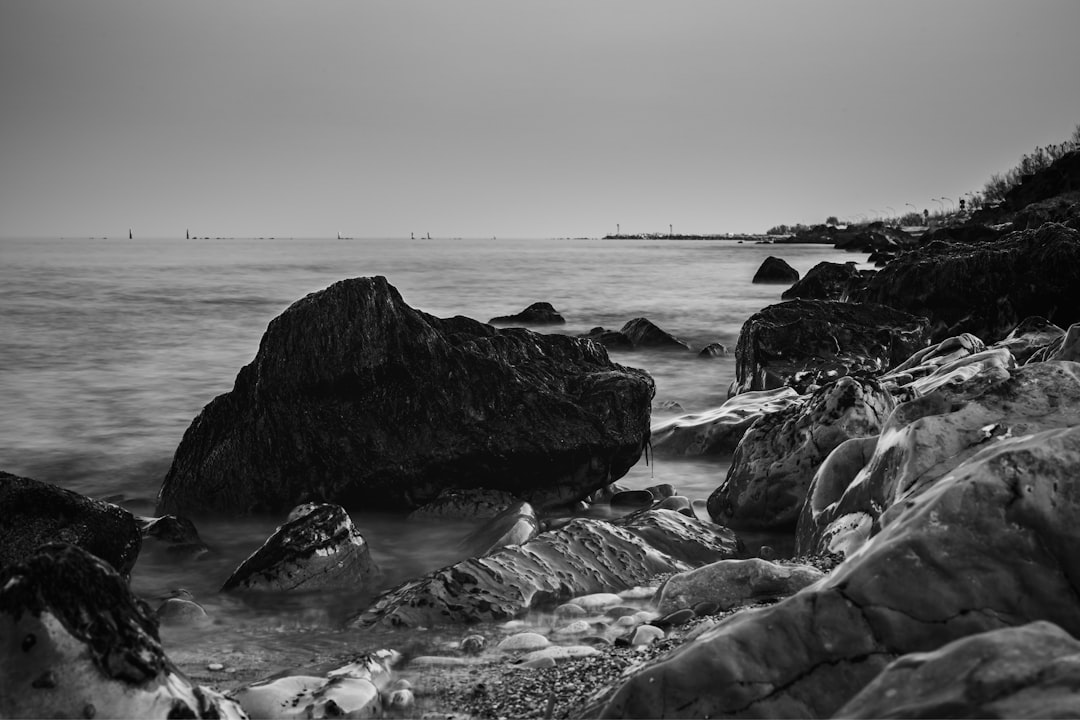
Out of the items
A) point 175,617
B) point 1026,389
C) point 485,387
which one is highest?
point 1026,389

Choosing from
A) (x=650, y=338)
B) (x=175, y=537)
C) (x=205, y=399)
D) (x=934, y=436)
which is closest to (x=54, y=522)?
(x=175, y=537)

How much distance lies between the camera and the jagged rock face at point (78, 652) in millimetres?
2611

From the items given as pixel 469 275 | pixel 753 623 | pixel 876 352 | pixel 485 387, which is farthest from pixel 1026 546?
pixel 469 275

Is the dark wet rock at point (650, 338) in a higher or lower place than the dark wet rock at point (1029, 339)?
lower

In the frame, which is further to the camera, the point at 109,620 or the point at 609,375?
the point at 609,375

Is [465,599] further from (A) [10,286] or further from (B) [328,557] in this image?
(A) [10,286]

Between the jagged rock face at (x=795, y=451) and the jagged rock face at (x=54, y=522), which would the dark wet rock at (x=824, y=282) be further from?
the jagged rock face at (x=54, y=522)

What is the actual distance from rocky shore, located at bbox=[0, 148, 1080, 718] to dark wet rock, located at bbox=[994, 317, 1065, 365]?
4 cm

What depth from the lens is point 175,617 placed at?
5.15 meters

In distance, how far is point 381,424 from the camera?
25.0 ft

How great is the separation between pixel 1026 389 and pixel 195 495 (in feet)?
19.9

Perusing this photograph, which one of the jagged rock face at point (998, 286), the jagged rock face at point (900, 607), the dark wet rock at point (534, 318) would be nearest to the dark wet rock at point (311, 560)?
the jagged rock face at point (900, 607)

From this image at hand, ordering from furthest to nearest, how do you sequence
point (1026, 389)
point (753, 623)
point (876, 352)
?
point (876, 352) → point (1026, 389) → point (753, 623)

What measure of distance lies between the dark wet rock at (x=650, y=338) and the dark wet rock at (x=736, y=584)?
45.1 feet
